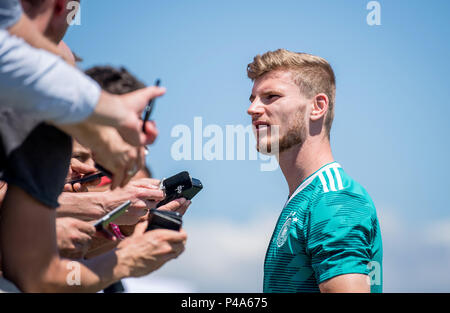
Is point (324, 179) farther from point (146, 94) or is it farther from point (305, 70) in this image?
point (146, 94)

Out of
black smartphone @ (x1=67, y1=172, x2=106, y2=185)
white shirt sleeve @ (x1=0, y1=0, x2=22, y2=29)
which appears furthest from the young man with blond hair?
white shirt sleeve @ (x1=0, y1=0, x2=22, y2=29)

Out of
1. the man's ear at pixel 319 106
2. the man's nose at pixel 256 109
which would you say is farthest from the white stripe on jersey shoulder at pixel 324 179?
the man's nose at pixel 256 109

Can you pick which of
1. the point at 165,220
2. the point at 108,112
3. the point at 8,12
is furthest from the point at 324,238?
the point at 8,12

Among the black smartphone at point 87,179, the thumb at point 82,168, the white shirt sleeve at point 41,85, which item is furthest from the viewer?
the thumb at point 82,168

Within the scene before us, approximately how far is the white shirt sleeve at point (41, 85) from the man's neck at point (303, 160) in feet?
8.06

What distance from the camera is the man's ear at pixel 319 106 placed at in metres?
4.44

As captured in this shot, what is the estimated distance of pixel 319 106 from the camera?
4496 mm

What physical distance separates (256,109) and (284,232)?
3.58 ft

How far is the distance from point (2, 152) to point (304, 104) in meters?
2.77

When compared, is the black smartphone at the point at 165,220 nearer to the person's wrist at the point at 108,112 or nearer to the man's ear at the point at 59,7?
the person's wrist at the point at 108,112

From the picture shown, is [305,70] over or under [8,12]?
over

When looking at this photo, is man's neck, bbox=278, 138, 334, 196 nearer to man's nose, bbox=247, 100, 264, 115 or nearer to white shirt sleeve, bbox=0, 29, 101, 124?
man's nose, bbox=247, 100, 264, 115
